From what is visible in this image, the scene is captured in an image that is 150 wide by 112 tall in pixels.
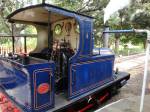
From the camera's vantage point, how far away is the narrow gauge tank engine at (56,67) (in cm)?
361

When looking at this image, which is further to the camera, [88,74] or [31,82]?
[88,74]

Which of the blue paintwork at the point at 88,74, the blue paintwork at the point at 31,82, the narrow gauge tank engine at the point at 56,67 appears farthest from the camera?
the blue paintwork at the point at 88,74

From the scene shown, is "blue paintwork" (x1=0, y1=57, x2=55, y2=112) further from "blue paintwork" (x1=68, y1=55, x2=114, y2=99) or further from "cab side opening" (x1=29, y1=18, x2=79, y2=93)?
"cab side opening" (x1=29, y1=18, x2=79, y2=93)

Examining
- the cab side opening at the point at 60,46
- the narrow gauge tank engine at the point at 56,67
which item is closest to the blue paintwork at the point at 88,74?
the narrow gauge tank engine at the point at 56,67

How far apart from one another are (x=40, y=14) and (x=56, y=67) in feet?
4.80

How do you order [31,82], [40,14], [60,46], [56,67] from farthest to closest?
1. [60,46]
2. [56,67]
3. [40,14]
4. [31,82]

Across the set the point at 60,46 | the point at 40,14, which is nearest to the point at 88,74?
the point at 60,46

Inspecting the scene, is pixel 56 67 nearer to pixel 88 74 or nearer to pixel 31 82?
pixel 88 74

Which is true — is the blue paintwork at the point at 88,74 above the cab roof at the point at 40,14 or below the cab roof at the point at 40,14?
below

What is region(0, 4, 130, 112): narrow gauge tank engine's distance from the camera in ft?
11.8

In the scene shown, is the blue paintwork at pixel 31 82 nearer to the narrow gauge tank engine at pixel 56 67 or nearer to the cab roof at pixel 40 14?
the narrow gauge tank engine at pixel 56 67

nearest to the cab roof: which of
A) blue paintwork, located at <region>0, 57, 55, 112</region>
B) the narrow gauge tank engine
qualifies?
the narrow gauge tank engine

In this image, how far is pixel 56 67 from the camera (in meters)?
5.05

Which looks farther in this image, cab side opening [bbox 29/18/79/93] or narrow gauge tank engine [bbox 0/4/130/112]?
cab side opening [bbox 29/18/79/93]
